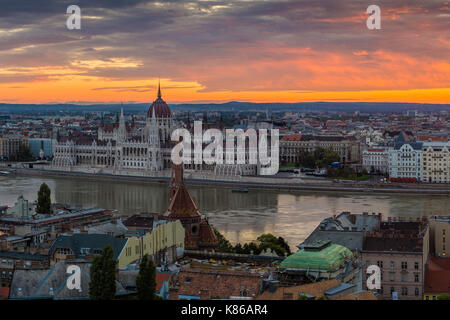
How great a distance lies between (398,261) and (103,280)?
A: 392 cm

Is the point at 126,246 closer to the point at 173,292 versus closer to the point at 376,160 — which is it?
the point at 173,292

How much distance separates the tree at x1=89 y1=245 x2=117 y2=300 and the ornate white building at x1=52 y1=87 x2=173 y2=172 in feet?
82.3

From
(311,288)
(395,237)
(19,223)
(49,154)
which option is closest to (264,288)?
(311,288)

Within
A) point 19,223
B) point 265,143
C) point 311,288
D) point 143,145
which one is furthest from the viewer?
Answer: point 143,145

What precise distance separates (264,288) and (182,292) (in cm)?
71

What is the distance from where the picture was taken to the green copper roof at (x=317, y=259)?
253 inches

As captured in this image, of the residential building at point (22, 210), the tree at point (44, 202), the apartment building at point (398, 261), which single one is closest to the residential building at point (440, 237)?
the apartment building at point (398, 261)

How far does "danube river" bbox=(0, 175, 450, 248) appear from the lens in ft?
47.0

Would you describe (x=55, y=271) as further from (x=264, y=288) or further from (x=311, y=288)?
(x=311, y=288)

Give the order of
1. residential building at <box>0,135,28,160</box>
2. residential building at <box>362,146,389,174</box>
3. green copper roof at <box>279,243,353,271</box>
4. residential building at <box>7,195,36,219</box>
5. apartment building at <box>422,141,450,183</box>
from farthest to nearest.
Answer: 1. residential building at <box>0,135,28,160</box>
2. residential building at <box>362,146,389,174</box>
3. apartment building at <box>422,141,450,183</box>
4. residential building at <box>7,195,36,219</box>
5. green copper roof at <box>279,243,353,271</box>

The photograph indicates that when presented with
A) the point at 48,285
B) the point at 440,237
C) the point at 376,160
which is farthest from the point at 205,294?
the point at 376,160

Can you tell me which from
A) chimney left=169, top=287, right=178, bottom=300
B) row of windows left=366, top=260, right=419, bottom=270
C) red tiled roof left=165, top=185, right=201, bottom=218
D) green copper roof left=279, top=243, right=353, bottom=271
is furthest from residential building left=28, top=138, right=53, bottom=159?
chimney left=169, top=287, right=178, bottom=300

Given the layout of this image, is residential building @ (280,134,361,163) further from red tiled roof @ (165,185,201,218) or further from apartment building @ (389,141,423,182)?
red tiled roof @ (165,185,201,218)
